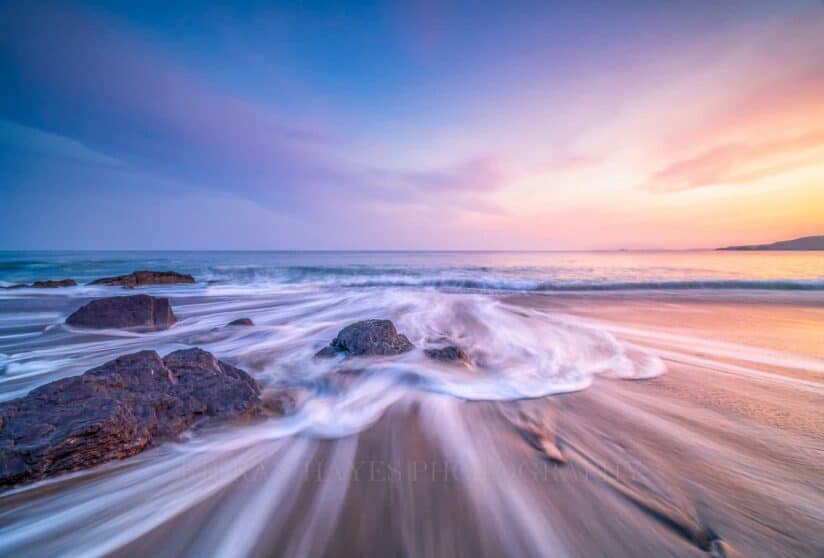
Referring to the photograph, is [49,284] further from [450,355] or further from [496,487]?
[496,487]

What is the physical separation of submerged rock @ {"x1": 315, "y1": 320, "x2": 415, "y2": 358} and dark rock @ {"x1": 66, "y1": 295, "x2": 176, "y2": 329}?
4.55 metres

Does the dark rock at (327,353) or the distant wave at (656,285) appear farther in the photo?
the distant wave at (656,285)

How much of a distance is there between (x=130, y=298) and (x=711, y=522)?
938 centimetres

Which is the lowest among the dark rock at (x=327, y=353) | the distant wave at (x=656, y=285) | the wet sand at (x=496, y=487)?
the wet sand at (x=496, y=487)

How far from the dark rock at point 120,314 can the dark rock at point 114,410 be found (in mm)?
4253

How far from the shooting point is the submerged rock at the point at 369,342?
4.52 meters

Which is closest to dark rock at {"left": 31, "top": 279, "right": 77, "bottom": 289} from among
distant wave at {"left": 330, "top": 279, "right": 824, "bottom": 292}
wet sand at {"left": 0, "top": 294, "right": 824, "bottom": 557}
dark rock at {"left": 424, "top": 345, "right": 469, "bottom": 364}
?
distant wave at {"left": 330, "top": 279, "right": 824, "bottom": 292}

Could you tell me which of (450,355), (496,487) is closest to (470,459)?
(496,487)

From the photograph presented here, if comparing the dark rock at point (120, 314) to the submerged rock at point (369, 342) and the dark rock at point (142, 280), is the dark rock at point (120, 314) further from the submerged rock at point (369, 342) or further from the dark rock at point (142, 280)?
the dark rock at point (142, 280)

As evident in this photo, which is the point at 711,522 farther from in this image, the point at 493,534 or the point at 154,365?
the point at 154,365

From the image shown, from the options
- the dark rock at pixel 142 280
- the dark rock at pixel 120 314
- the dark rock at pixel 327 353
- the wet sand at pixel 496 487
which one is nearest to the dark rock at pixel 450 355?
the wet sand at pixel 496 487

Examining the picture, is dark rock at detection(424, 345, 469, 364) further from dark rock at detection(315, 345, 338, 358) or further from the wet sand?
dark rock at detection(315, 345, 338, 358)

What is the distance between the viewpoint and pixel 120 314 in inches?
243

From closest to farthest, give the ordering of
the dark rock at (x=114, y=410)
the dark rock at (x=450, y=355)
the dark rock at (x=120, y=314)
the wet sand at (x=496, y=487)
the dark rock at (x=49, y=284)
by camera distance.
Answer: the wet sand at (x=496, y=487) → the dark rock at (x=114, y=410) → the dark rock at (x=450, y=355) → the dark rock at (x=120, y=314) → the dark rock at (x=49, y=284)
